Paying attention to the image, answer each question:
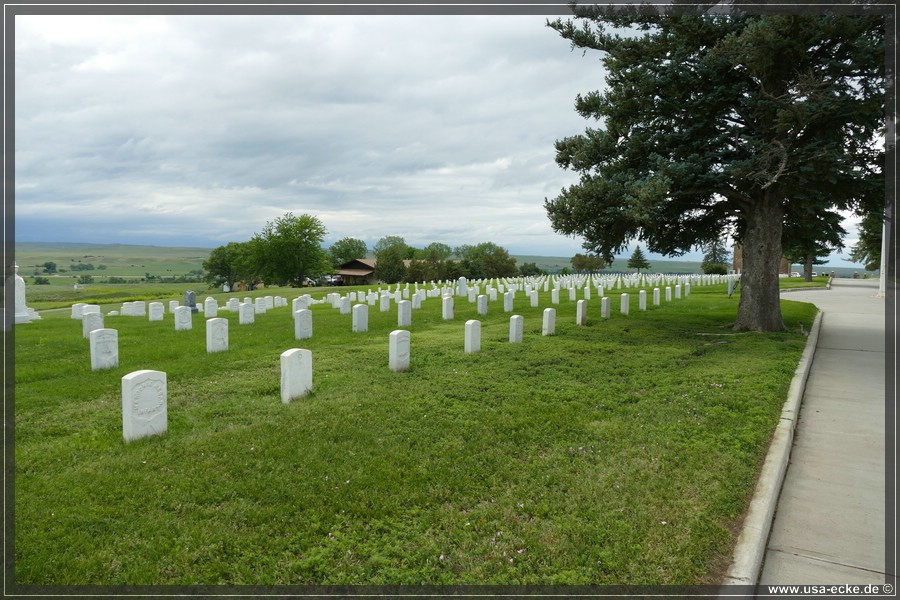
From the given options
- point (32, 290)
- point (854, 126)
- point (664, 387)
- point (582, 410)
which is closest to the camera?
point (582, 410)

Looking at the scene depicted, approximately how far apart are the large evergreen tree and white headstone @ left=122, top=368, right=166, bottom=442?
368 inches

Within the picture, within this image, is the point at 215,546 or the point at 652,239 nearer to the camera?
the point at 215,546

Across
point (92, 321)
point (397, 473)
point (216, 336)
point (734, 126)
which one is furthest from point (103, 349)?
point (734, 126)

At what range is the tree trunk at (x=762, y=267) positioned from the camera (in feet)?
40.8

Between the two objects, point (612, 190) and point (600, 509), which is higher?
point (612, 190)

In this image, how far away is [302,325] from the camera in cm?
1208

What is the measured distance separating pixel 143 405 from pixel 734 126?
13603mm

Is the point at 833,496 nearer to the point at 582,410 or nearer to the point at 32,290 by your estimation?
the point at 582,410

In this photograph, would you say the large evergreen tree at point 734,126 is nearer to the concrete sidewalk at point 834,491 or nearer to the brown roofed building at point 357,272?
the concrete sidewalk at point 834,491

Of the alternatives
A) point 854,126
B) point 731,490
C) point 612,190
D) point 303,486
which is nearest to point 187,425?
point 303,486

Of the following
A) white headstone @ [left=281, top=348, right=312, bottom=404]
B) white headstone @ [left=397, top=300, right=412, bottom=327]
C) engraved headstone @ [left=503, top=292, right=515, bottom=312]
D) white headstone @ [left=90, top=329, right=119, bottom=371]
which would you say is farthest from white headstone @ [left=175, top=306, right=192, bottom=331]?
engraved headstone @ [left=503, top=292, right=515, bottom=312]

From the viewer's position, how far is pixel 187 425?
5711 millimetres

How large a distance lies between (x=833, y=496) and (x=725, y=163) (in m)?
9.38

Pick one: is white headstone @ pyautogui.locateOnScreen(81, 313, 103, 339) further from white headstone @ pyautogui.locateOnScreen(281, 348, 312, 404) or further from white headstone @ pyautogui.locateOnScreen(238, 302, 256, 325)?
white headstone @ pyautogui.locateOnScreen(281, 348, 312, 404)
